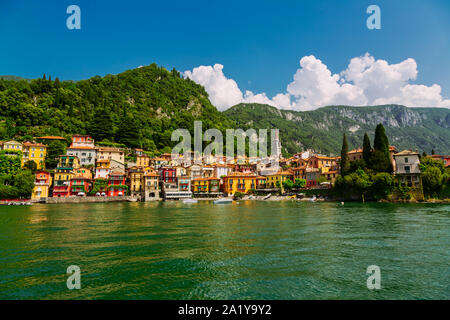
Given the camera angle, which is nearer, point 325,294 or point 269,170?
point 325,294

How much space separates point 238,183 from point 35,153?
52.5 m

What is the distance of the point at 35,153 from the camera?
62.5m

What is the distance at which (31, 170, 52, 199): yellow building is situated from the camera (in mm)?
55272

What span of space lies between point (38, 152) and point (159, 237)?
6403cm

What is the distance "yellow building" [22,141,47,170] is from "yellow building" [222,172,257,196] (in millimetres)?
46825

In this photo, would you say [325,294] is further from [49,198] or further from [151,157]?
[151,157]

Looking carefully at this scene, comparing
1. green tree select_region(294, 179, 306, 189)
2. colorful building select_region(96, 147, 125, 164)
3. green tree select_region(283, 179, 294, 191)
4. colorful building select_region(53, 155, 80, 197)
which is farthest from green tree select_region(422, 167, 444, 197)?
colorful building select_region(53, 155, 80, 197)

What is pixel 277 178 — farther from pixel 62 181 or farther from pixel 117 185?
pixel 62 181

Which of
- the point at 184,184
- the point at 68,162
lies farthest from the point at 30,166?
the point at 184,184

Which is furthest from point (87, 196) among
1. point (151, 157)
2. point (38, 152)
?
point (151, 157)

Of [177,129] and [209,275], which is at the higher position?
[177,129]

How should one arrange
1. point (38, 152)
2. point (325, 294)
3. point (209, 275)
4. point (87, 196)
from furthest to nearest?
point (38, 152) < point (87, 196) < point (209, 275) < point (325, 294)

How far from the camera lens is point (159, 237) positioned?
1519 centimetres

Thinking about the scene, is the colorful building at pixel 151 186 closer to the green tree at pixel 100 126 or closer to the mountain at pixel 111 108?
the mountain at pixel 111 108
